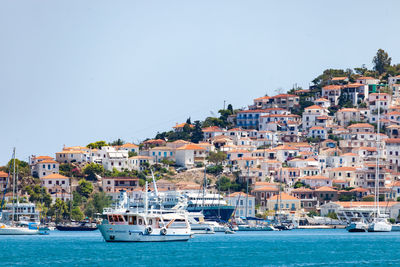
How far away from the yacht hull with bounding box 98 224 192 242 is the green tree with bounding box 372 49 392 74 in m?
112

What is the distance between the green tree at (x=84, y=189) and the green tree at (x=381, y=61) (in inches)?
2737

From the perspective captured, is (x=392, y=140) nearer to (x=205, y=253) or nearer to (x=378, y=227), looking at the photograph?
(x=378, y=227)

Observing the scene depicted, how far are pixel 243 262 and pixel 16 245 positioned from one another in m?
28.9

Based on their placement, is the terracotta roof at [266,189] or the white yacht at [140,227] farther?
the terracotta roof at [266,189]

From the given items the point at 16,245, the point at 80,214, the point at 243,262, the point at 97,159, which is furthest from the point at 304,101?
the point at 243,262

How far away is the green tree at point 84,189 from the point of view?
150750 millimetres

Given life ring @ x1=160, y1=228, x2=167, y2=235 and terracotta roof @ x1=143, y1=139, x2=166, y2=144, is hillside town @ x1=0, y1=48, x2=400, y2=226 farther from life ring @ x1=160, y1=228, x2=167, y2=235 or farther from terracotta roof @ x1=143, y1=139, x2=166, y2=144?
life ring @ x1=160, y1=228, x2=167, y2=235

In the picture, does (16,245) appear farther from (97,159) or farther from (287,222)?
(97,159)

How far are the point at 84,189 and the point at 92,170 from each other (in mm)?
6238

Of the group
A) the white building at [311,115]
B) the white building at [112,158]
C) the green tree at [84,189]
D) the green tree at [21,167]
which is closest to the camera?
the green tree at [84,189]

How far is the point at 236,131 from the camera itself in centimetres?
17188

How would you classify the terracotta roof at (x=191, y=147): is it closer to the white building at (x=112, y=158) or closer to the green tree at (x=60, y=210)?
the white building at (x=112, y=158)

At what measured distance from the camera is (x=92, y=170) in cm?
15638

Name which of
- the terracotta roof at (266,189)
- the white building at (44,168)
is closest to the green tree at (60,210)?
the white building at (44,168)
